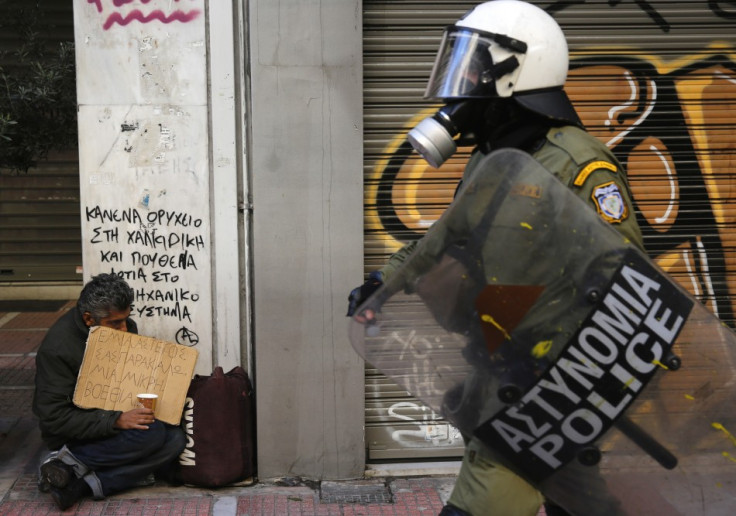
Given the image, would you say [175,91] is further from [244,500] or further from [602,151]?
[602,151]

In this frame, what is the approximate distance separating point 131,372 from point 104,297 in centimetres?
42

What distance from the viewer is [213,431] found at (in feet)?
16.1

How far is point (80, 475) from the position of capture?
468 cm

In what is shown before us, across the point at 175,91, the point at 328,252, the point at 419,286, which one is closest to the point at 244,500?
the point at 328,252

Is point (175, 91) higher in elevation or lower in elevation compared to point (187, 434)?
higher

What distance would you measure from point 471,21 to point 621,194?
0.72 meters

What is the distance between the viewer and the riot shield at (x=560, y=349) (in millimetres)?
2514

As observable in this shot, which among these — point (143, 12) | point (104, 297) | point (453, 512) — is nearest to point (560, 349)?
point (453, 512)

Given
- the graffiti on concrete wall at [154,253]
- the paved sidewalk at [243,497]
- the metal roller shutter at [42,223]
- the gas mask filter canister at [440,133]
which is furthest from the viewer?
the metal roller shutter at [42,223]

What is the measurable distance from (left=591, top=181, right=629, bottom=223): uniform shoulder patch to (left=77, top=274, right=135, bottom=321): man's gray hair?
2.76 meters

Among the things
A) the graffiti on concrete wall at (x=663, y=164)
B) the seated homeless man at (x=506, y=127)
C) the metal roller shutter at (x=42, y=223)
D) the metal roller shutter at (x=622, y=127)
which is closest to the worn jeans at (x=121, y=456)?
the metal roller shutter at (x=622, y=127)

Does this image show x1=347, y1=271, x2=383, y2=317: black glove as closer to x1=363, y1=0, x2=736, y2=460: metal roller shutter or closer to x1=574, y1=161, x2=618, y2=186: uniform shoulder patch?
x1=574, y1=161, x2=618, y2=186: uniform shoulder patch

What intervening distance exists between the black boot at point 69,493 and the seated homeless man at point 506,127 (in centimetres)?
245

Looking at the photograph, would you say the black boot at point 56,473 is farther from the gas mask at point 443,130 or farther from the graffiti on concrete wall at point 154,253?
the gas mask at point 443,130
